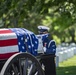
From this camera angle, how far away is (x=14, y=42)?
7410 millimetres

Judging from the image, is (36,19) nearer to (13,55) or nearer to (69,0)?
(69,0)

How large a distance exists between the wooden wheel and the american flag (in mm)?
313

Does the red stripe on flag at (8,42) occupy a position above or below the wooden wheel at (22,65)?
above

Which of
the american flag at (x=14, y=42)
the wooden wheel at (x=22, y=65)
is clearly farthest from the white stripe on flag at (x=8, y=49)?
the wooden wheel at (x=22, y=65)

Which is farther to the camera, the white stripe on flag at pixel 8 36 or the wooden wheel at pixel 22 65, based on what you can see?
the white stripe on flag at pixel 8 36

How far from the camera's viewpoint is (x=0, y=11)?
634 inches

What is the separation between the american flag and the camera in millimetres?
7305

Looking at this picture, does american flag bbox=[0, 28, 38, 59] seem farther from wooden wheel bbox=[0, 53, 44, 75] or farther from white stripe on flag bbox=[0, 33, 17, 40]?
wooden wheel bbox=[0, 53, 44, 75]

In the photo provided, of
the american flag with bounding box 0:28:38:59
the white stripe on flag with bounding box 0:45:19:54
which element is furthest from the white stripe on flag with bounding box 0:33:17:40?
the white stripe on flag with bounding box 0:45:19:54

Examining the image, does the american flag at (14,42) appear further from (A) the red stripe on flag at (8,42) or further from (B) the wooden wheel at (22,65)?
(B) the wooden wheel at (22,65)

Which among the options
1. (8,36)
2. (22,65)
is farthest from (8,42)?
(22,65)

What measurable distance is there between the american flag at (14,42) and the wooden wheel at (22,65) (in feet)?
1.03

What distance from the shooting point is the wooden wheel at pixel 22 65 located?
6.89 meters

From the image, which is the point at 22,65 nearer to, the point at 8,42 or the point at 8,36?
the point at 8,42
